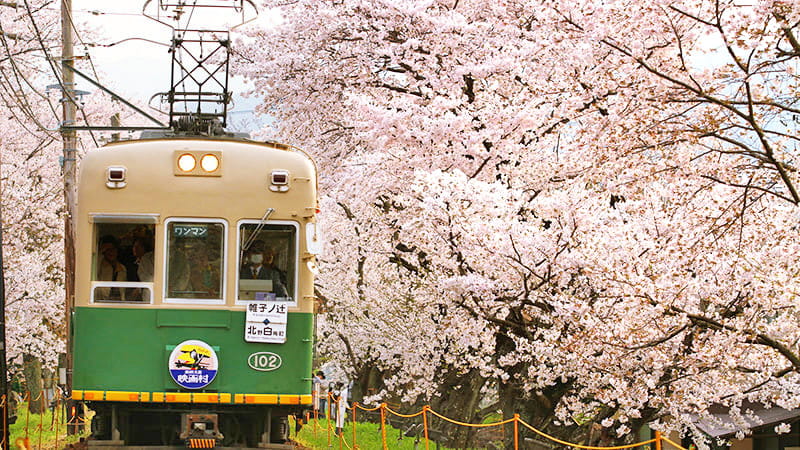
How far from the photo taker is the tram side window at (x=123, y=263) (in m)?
8.66

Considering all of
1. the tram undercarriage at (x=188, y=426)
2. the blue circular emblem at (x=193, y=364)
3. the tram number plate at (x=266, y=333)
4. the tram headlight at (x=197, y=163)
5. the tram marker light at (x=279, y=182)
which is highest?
the tram headlight at (x=197, y=163)

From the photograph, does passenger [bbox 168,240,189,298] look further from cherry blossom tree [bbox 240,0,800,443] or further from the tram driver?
cherry blossom tree [bbox 240,0,800,443]

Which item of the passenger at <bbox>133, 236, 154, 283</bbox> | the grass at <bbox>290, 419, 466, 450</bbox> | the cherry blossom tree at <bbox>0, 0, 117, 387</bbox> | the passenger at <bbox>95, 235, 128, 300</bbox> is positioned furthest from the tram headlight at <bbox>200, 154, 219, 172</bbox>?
the cherry blossom tree at <bbox>0, 0, 117, 387</bbox>

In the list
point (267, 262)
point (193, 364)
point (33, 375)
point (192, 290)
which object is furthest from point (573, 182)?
point (33, 375)

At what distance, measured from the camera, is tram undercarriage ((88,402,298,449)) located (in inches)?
336

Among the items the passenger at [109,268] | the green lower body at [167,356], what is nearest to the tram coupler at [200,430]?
the green lower body at [167,356]

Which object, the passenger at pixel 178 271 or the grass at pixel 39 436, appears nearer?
the passenger at pixel 178 271

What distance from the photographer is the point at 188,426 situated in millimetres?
8500

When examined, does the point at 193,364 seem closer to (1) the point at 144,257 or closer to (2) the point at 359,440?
(1) the point at 144,257

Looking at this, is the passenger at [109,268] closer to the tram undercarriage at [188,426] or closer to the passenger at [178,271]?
the passenger at [178,271]

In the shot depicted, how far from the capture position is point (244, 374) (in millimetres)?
8703

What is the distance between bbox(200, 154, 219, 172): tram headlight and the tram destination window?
1.91 ft

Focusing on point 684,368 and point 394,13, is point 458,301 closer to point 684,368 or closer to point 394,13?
point 684,368

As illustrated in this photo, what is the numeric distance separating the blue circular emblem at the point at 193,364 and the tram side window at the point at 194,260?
412 mm
